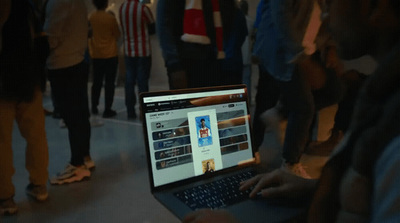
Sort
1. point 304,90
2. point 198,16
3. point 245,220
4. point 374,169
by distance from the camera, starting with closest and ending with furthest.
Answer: point 374,169 → point 245,220 → point 198,16 → point 304,90

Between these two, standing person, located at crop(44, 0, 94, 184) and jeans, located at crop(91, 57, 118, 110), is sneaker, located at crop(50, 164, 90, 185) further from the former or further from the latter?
jeans, located at crop(91, 57, 118, 110)

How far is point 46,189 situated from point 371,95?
1.72 metres

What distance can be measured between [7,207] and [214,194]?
4.10 ft

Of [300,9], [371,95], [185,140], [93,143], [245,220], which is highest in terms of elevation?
[300,9]

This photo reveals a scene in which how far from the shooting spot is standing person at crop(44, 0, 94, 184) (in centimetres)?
164

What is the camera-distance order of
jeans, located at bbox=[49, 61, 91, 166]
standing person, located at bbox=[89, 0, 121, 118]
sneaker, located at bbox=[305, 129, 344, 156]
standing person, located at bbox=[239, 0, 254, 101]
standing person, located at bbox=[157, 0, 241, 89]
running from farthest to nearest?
standing person, located at bbox=[239, 0, 254, 101]
standing person, located at bbox=[89, 0, 121, 118]
jeans, located at bbox=[49, 61, 91, 166]
standing person, located at bbox=[157, 0, 241, 89]
sneaker, located at bbox=[305, 129, 344, 156]

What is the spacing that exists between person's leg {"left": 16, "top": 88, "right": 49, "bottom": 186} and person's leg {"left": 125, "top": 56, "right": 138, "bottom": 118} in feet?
4.61

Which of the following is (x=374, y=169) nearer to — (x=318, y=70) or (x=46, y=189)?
(x=318, y=70)

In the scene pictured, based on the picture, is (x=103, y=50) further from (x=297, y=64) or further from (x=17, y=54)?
(x=297, y=64)

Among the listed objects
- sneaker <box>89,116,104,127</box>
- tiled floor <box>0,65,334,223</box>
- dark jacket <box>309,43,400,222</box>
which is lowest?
tiled floor <box>0,65,334,223</box>

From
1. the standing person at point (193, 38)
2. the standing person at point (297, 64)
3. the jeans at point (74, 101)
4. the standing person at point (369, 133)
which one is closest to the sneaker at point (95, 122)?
the jeans at point (74, 101)

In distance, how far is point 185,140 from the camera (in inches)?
29.9

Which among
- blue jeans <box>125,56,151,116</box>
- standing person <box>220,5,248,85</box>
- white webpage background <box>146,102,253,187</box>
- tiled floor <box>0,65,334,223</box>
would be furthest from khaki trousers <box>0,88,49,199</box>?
blue jeans <box>125,56,151,116</box>

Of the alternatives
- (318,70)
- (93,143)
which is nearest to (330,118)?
(318,70)
